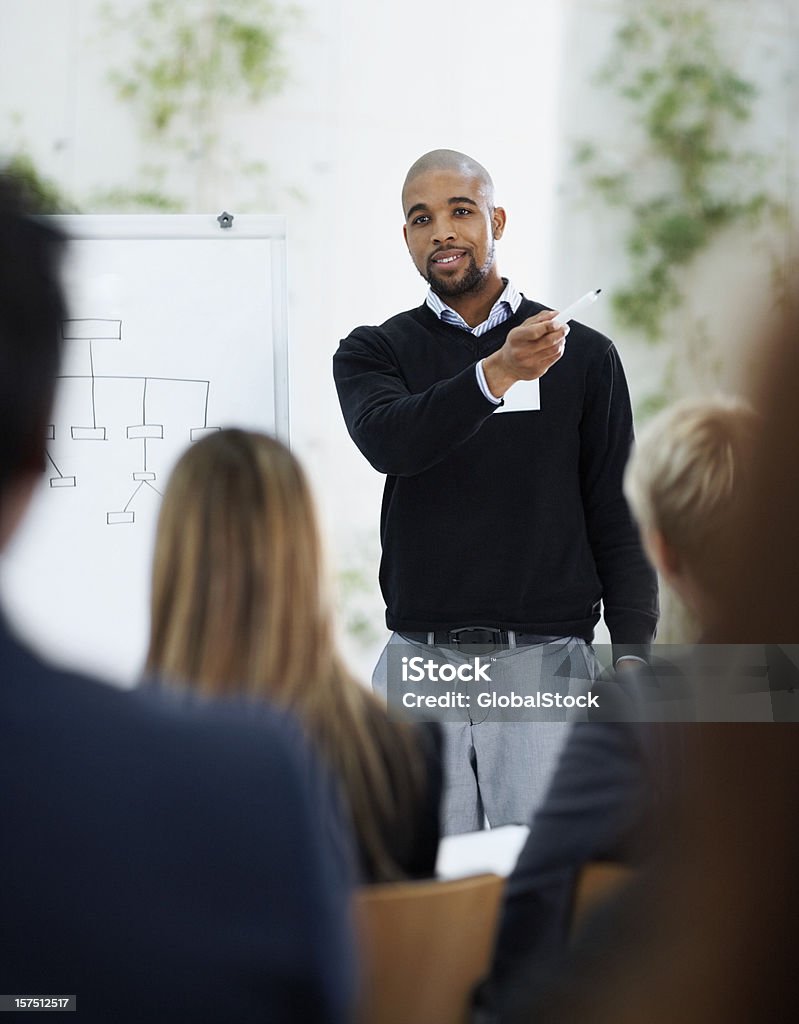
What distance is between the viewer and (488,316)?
2094 millimetres

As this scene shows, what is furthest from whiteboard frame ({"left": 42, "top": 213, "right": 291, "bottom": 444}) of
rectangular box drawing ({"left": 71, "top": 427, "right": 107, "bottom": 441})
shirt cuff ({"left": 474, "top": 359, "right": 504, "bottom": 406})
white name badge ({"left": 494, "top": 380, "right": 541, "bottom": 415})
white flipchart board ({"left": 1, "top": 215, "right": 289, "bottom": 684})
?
shirt cuff ({"left": 474, "top": 359, "right": 504, "bottom": 406})

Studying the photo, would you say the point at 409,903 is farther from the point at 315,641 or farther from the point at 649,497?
the point at 649,497

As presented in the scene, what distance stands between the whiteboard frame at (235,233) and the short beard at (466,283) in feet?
1.09

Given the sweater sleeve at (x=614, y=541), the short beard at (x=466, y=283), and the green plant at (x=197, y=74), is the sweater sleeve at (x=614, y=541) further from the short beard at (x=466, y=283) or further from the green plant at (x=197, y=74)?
the green plant at (x=197, y=74)

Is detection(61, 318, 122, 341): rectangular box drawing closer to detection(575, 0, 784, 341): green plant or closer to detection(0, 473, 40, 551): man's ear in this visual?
detection(575, 0, 784, 341): green plant

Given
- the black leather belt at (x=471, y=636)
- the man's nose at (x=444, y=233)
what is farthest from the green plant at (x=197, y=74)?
the black leather belt at (x=471, y=636)

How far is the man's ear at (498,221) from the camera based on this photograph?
213 cm

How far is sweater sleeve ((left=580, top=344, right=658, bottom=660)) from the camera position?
2039mm

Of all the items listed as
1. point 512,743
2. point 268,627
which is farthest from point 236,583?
point 512,743

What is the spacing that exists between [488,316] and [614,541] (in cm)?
50

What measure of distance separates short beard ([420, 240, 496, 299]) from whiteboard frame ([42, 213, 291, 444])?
331mm

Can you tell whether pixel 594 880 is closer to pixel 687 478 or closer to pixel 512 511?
pixel 687 478

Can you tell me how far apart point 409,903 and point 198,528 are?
491 millimetres

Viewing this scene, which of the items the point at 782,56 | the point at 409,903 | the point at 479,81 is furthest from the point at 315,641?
the point at 782,56
